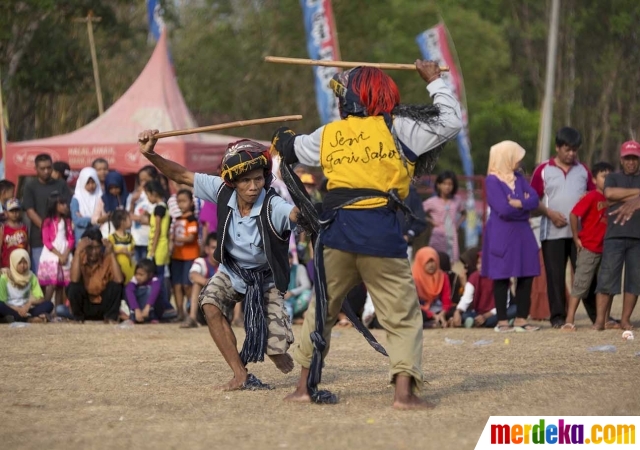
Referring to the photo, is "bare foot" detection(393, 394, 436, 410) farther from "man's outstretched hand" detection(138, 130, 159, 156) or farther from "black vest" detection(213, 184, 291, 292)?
"man's outstretched hand" detection(138, 130, 159, 156)

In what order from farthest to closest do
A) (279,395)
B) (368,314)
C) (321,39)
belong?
(321,39) < (368,314) < (279,395)

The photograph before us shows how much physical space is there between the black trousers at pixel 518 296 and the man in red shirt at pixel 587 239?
1.39 feet

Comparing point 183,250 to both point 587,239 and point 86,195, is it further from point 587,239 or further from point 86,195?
point 587,239

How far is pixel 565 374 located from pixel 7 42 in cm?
2180

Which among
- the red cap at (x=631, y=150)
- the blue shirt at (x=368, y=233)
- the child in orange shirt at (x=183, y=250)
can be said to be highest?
the red cap at (x=631, y=150)

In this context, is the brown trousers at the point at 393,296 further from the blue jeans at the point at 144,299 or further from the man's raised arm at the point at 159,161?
the blue jeans at the point at 144,299

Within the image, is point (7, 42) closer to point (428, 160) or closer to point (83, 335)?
point (83, 335)

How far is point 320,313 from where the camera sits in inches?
296

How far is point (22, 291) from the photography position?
1451 centimetres

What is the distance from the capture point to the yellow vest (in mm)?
7332

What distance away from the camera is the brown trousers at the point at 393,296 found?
7375 mm

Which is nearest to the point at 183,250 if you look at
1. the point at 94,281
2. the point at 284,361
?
the point at 94,281

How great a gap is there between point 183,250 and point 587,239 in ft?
15.2

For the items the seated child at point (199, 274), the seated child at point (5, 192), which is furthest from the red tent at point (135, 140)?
the seated child at point (199, 274)
